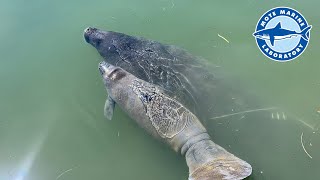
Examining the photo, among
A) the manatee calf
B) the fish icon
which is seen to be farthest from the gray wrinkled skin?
the fish icon

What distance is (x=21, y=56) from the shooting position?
10500 mm

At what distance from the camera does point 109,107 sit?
8.70 metres

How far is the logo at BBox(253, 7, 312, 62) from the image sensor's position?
9.18 meters

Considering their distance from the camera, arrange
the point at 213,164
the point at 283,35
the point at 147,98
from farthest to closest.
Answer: the point at 283,35 < the point at 147,98 < the point at 213,164

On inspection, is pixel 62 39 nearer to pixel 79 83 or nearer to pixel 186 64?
pixel 79 83

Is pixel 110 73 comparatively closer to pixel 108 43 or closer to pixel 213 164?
pixel 108 43

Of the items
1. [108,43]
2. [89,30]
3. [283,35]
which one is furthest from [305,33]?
[89,30]

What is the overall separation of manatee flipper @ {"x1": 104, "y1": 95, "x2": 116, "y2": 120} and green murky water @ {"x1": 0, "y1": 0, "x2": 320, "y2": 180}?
22 centimetres

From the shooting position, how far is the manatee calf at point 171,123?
21.7 feet

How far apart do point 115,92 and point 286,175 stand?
3761mm

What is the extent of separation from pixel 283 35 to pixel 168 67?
2613mm

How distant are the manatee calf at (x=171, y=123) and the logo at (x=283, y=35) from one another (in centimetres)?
257

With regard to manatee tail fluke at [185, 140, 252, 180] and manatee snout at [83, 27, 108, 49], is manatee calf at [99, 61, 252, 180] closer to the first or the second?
manatee tail fluke at [185, 140, 252, 180]

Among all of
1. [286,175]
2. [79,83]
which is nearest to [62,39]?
[79,83]
